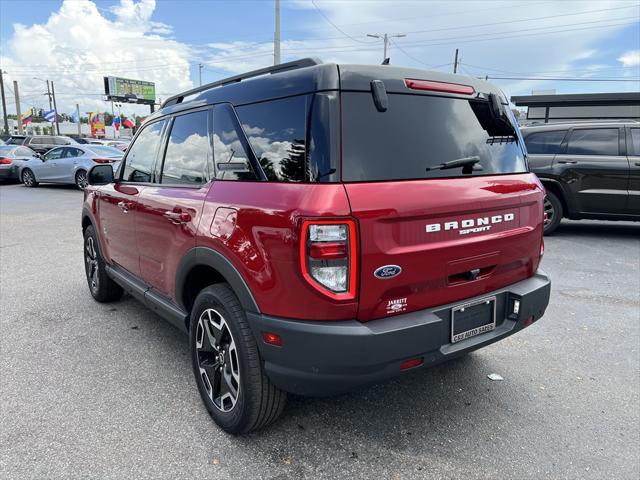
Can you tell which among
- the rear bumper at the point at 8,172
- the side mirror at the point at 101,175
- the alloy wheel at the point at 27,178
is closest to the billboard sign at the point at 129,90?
the rear bumper at the point at 8,172

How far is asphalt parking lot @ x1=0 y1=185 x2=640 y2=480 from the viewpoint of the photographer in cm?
238

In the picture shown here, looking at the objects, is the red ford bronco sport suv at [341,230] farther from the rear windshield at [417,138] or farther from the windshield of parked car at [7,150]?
the windshield of parked car at [7,150]

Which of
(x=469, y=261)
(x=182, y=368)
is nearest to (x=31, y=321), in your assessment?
(x=182, y=368)

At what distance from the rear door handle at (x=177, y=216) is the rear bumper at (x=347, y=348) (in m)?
0.84

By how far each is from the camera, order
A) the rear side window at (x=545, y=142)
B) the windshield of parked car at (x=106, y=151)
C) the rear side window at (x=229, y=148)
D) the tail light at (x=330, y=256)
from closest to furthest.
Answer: the tail light at (x=330, y=256) → the rear side window at (x=229, y=148) → the rear side window at (x=545, y=142) → the windshield of parked car at (x=106, y=151)

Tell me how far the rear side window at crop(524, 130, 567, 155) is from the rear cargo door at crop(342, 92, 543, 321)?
5895 millimetres

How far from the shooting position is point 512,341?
3895 millimetres

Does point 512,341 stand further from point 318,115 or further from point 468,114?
point 318,115

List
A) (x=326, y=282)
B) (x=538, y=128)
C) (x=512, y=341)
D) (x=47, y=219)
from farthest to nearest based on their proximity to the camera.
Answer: (x=47, y=219) → (x=538, y=128) → (x=512, y=341) → (x=326, y=282)

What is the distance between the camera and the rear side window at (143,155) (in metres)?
3.57

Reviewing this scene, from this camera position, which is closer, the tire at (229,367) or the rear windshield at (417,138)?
the rear windshield at (417,138)

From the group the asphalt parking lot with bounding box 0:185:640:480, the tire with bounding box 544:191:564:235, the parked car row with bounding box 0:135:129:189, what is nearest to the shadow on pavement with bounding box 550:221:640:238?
the tire with bounding box 544:191:564:235

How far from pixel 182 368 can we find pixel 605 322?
3731 millimetres

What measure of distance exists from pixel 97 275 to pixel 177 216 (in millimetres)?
2298
